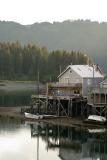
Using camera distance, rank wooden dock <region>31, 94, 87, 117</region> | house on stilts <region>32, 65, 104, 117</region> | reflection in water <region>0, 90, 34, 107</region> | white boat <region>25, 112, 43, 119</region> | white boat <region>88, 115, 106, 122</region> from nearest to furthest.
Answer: white boat <region>88, 115, 106, 122</region>
white boat <region>25, 112, 43, 119</region>
wooden dock <region>31, 94, 87, 117</region>
house on stilts <region>32, 65, 104, 117</region>
reflection in water <region>0, 90, 34, 107</region>

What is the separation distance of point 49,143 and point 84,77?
2162 cm

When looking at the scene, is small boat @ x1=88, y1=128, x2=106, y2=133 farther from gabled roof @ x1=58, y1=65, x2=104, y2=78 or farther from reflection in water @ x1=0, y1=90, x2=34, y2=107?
reflection in water @ x1=0, y1=90, x2=34, y2=107

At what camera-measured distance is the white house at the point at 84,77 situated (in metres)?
81.7

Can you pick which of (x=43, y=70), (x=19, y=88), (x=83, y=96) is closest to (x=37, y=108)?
(x=83, y=96)

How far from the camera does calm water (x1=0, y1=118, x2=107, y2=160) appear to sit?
183ft

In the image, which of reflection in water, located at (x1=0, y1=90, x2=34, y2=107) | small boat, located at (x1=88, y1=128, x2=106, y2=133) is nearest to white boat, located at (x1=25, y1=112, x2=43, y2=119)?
small boat, located at (x1=88, y1=128, x2=106, y2=133)

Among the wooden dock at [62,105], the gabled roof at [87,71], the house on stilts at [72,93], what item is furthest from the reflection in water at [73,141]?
the gabled roof at [87,71]

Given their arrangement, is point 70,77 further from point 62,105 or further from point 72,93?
point 62,105

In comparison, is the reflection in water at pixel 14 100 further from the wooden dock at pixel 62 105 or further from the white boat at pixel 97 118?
→ the white boat at pixel 97 118

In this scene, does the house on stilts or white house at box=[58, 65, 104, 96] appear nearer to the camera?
the house on stilts

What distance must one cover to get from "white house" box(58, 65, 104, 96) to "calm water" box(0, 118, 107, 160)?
1144 centimetres

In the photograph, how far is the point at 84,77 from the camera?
81812 millimetres

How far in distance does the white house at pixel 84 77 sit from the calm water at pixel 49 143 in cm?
1144

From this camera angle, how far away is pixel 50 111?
84750mm
